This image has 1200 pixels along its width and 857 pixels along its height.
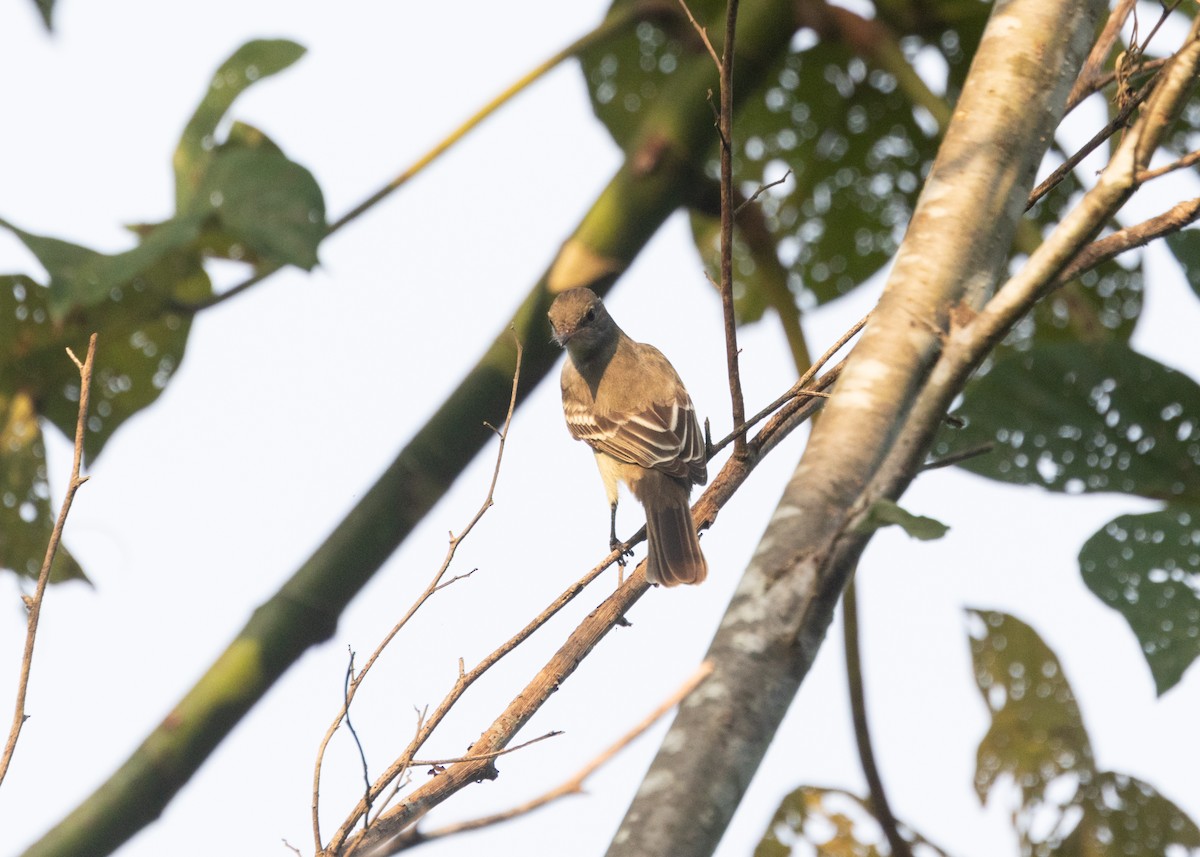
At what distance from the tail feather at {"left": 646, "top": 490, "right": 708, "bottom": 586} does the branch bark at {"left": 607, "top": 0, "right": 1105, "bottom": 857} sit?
184cm

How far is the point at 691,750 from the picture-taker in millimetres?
1494

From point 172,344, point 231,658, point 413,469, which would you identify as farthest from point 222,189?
point 231,658

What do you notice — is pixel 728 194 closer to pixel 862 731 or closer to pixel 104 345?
pixel 862 731

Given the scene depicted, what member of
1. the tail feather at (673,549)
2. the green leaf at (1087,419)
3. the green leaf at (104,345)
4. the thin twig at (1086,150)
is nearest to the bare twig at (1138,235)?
the thin twig at (1086,150)

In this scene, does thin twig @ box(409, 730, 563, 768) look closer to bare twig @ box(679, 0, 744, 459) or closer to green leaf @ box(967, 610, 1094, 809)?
bare twig @ box(679, 0, 744, 459)

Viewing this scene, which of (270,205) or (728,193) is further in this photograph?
(270,205)

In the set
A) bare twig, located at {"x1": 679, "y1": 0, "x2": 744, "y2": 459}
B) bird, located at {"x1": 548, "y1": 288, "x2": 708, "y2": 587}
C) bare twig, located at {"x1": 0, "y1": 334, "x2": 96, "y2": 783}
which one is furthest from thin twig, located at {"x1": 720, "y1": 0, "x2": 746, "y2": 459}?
bird, located at {"x1": 548, "y1": 288, "x2": 708, "y2": 587}

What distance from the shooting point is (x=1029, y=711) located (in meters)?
4.38

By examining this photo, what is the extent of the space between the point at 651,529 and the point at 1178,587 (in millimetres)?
1698

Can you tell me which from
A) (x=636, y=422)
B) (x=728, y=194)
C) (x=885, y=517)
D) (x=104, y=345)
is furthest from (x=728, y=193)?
(x=104, y=345)

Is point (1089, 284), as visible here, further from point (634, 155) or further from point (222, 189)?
point (222, 189)

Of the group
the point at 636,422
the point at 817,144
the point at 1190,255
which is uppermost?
the point at 817,144

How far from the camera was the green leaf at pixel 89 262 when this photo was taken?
420cm

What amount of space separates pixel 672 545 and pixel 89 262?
7.22 ft
